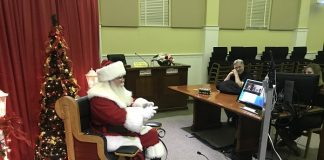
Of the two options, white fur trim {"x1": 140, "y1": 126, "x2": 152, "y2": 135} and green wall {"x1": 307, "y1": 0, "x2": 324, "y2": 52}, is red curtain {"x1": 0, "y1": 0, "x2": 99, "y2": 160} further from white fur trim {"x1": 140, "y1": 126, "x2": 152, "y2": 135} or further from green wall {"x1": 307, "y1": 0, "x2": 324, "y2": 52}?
green wall {"x1": 307, "y1": 0, "x2": 324, "y2": 52}

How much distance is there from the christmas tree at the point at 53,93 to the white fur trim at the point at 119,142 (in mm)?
864

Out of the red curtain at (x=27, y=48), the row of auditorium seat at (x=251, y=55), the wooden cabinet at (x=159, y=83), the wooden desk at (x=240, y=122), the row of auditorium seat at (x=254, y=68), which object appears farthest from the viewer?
the row of auditorium seat at (x=251, y=55)

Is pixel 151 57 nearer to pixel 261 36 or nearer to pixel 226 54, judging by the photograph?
pixel 226 54

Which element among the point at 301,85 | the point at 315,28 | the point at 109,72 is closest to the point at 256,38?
the point at 315,28

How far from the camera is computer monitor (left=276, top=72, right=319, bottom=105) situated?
8.43 feet

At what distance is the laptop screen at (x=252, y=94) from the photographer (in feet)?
8.52

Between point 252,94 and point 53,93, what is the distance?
6.71 ft

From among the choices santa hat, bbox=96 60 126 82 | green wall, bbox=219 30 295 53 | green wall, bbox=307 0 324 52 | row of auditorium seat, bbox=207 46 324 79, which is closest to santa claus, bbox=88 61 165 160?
santa hat, bbox=96 60 126 82

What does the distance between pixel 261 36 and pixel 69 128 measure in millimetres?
5883

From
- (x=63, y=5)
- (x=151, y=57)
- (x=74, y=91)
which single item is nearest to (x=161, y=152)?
(x=74, y=91)

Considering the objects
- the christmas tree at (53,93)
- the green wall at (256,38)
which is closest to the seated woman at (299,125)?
the christmas tree at (53,93)

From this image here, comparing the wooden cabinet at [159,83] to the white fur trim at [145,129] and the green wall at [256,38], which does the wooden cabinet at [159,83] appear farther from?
the white fur trim at [145,129]

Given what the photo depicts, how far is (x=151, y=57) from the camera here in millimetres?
5254

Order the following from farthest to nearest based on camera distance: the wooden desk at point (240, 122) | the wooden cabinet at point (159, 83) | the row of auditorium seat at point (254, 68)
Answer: the row of auditorium seat at point (254, 68), the wooden cabinet at point (159, 83), the wooden desk at point (240, 122)
